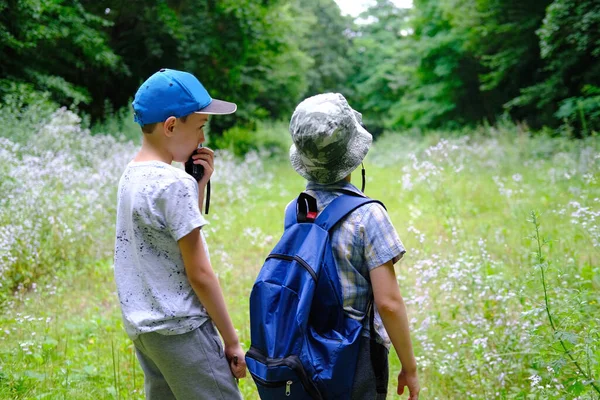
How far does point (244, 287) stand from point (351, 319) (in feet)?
12.4

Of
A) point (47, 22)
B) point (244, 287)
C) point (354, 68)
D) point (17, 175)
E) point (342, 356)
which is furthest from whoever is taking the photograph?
point (354, 68)

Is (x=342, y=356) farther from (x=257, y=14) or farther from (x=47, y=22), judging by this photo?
(x=257, y=14)

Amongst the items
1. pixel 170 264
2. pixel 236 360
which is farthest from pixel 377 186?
pixel 170 264

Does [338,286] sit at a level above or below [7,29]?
below

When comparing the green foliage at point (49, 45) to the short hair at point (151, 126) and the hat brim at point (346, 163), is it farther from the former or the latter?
the hat brim at point (346, 163)

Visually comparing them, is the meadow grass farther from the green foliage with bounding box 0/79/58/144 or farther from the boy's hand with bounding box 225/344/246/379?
the green foliage with bounding box 0/79/58/144

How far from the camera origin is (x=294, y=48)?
25391mm

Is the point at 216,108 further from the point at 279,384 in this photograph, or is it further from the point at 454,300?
the point at 454,300

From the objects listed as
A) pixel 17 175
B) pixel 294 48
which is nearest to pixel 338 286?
pixel 17 175

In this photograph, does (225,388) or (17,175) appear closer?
(225,388)

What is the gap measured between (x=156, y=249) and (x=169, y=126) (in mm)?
494

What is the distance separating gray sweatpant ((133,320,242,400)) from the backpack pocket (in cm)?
23

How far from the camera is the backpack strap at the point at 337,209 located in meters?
2.12

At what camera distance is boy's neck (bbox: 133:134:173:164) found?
2.24m
